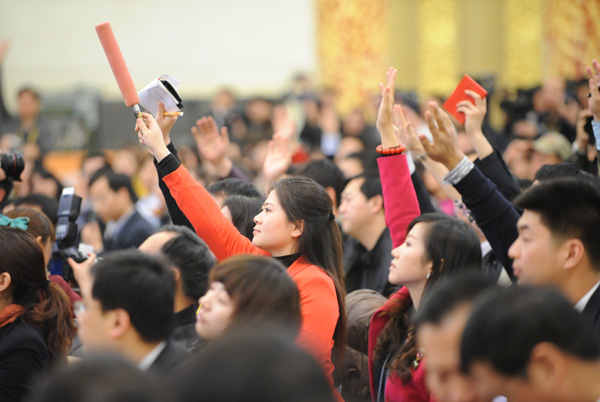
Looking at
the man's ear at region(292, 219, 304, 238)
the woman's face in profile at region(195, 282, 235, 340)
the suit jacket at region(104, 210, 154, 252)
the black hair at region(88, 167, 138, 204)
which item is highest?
the woman's face in profile at region(195, 282, 235, 340)

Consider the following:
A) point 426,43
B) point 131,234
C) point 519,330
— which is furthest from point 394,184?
point 426,43

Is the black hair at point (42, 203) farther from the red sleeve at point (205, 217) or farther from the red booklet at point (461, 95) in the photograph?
the red booklet at point (461, 95)

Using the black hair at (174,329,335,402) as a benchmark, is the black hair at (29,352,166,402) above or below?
above

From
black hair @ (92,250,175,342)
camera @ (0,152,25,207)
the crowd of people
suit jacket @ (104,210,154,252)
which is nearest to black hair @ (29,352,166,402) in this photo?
the crowd of people

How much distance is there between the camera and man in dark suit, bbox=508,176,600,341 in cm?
199

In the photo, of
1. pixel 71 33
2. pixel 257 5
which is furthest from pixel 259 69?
pixel 71 33

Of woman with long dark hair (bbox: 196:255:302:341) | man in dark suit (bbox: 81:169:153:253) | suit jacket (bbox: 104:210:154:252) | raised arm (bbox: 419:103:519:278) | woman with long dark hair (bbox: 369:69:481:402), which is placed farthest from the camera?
man in dark suit (bbox: 81:169:153:253)

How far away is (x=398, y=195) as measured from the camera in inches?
119

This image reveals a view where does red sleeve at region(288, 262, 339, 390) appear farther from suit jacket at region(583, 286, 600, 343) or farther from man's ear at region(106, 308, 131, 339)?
suit jacket at region(583, 286, 600, 343)

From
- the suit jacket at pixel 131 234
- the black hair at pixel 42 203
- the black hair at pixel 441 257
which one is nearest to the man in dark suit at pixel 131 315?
the black hair at pixel 441 257

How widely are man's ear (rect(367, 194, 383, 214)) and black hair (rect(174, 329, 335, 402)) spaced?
258 centimetres

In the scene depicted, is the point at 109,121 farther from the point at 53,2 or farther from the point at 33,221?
the point at 33,221

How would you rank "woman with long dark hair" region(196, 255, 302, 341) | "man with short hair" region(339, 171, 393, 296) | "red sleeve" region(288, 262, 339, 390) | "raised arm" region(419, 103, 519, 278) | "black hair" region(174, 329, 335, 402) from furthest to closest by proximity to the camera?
"man with short hair" region(339, 171, 393, 296) < "raised arm" region(419, 103, 519, 278) < "red sleeve" region(288, 262, 339, 390) < "woman with long dark hair" region(196, 255, 302, 341) < "black hair" region(174, 329, 335, 402)

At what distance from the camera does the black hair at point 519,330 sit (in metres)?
1.42
